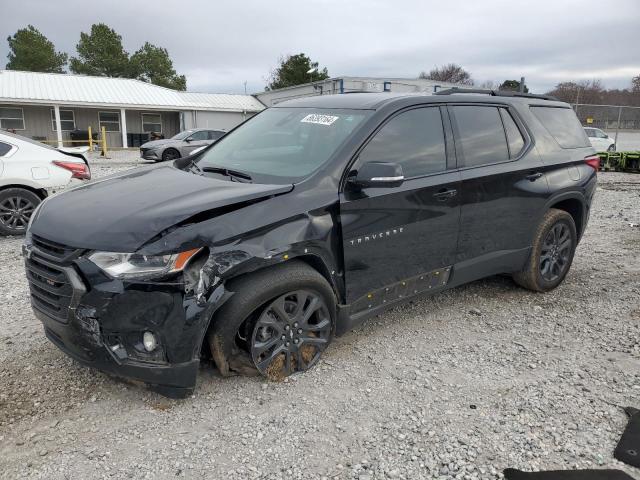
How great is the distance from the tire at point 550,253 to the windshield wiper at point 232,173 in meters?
2.82

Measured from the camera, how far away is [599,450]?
2730mm

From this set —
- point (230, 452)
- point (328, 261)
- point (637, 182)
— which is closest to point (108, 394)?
point (230, 452)

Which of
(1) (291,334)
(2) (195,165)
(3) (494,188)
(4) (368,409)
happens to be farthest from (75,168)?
(4) (368,409)

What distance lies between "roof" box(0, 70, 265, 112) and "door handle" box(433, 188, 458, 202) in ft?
93.0

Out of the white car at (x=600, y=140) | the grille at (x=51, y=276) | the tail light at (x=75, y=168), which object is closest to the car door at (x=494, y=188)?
the grille at (x=51, y=276)

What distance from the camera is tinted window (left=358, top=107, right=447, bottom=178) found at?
140 inches

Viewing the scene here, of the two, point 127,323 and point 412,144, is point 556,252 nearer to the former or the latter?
point 412,144

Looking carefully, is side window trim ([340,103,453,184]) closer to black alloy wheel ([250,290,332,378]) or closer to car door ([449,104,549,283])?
car door ([449,104,549,283])

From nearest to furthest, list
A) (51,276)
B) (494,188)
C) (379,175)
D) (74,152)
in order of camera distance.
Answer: (51,276) < (379,175) < (494,188) < (74,152)

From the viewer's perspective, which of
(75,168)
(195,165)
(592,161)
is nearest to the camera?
(195,165)

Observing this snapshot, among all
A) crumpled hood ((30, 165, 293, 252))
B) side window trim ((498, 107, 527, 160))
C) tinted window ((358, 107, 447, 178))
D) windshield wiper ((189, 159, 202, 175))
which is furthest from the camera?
side window trim ((498, 107, 527, 160))

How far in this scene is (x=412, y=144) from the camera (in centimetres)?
374

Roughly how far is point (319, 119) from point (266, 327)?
→ 1651mm

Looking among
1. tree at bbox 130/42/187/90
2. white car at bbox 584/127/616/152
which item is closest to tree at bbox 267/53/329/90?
tree at bbox 130/42/187/90
